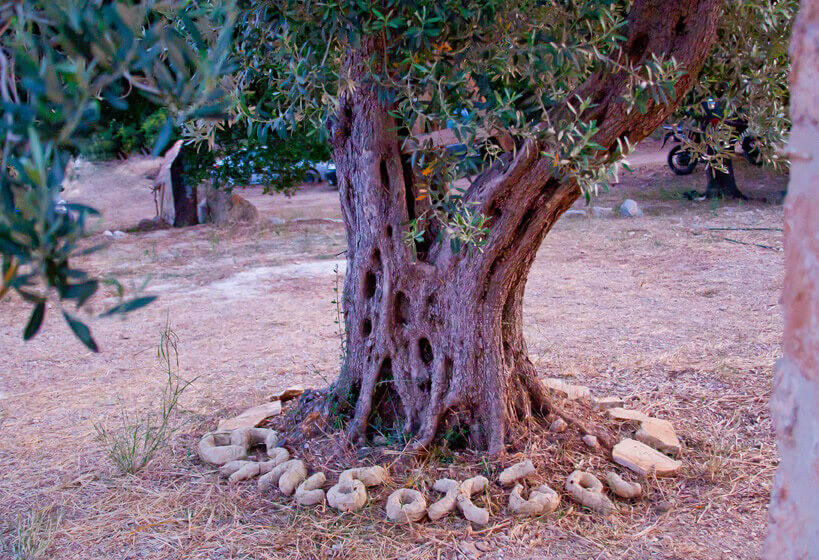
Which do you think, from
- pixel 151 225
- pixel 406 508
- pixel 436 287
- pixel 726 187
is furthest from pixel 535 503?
pixel 726 187

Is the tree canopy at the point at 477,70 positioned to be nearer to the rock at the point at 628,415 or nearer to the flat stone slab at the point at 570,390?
the flat stone slab at the point at 570,390

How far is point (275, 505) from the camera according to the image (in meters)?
3.19

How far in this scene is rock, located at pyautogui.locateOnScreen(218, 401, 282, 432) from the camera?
155 inches

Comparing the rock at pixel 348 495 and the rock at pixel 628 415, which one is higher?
the rock at pixel 628 415

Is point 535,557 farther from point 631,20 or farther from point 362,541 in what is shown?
point 631,20

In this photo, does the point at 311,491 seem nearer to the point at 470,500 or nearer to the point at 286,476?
the point at 286,476

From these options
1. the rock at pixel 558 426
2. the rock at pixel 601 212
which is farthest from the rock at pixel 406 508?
the rock at pixel 601 212

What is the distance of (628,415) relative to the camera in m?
3.85

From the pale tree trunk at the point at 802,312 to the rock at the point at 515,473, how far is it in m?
1.95

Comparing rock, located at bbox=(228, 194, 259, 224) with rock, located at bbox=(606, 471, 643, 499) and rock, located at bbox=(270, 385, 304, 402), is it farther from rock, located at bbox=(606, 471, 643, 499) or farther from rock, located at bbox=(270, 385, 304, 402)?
rock, located at bbox=(606, 471, 643, 499)

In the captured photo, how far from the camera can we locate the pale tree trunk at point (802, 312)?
118 centimetres

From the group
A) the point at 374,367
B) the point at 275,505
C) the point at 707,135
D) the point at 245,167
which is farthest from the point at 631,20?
the point at 245,167

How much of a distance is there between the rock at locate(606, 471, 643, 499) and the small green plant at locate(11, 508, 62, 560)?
94.2 inches

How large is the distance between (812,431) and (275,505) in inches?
97.4
